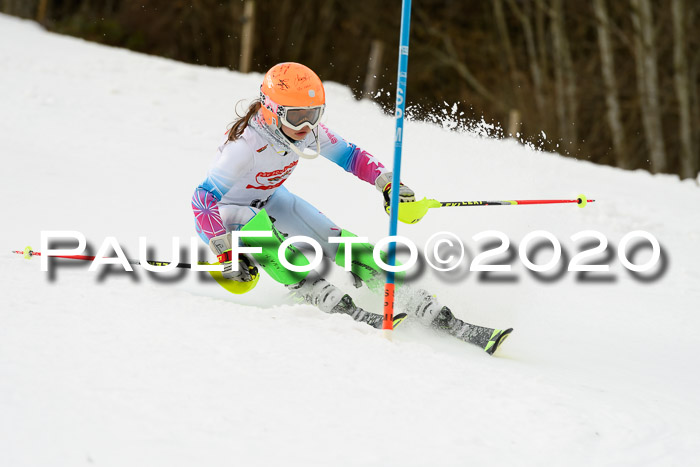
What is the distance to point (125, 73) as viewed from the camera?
10.3 metres

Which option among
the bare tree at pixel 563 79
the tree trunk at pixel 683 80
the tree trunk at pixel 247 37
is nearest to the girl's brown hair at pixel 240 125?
the tree trunk at pixel 247 37

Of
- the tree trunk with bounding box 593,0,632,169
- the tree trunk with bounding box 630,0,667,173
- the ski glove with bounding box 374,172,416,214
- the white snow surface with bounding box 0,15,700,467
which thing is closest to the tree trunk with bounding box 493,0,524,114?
the tree trunk with bounding box 593,0,632,169

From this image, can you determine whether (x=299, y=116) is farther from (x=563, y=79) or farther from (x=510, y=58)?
(x=510, y=58)

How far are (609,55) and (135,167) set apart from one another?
37.9ft

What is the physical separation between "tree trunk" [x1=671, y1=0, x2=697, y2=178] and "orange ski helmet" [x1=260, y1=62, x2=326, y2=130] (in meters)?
11.8

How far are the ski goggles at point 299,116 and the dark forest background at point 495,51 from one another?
39.8ft

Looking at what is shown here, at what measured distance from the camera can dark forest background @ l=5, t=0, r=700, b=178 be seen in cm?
1616

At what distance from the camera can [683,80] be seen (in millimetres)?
14180

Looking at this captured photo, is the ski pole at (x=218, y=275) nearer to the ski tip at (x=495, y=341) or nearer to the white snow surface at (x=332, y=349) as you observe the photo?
the white snow surface at (x=332, y=349)

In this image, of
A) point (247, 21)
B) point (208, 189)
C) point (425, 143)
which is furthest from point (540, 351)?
point (247, 21)

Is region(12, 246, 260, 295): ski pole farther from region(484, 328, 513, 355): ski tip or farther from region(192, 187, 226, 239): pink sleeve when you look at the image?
region(484, 328, 513, 355): ski tip

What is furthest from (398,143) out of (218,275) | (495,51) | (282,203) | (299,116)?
(495,51)

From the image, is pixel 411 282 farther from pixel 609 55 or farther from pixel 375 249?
pixel 609 55

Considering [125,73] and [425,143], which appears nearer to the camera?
[425,143]
